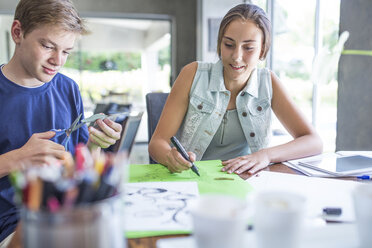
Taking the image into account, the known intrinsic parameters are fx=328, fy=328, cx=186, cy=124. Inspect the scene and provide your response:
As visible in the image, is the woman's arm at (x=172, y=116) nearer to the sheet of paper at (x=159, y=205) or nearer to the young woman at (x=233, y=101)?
the young woman at (x=233, y=101)

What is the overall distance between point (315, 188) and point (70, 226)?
2.14ft

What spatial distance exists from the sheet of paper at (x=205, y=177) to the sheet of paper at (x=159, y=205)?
0.04m

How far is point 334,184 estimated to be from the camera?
86 centimetres

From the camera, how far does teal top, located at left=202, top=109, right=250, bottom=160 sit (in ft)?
4.59

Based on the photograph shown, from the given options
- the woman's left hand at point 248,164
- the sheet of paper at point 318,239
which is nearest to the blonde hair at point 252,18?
the woman's left hand at point 248,164

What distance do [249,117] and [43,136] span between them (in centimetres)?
83

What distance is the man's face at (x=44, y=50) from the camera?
3.27ft

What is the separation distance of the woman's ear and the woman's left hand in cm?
75

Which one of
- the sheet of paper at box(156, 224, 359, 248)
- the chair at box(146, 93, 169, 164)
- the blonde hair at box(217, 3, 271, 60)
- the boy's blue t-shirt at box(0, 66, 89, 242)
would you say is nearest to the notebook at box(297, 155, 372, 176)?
the sheet of paper at box(156, 224, 359, 248)

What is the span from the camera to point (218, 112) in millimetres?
1390

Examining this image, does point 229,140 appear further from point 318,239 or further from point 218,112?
point 318,239

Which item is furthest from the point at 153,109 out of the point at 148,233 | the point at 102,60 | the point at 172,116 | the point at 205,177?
the point at 102,60

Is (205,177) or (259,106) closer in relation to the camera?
(205,177)

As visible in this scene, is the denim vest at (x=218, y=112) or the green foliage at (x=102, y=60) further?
the green foliage at (x=102, y=60)
